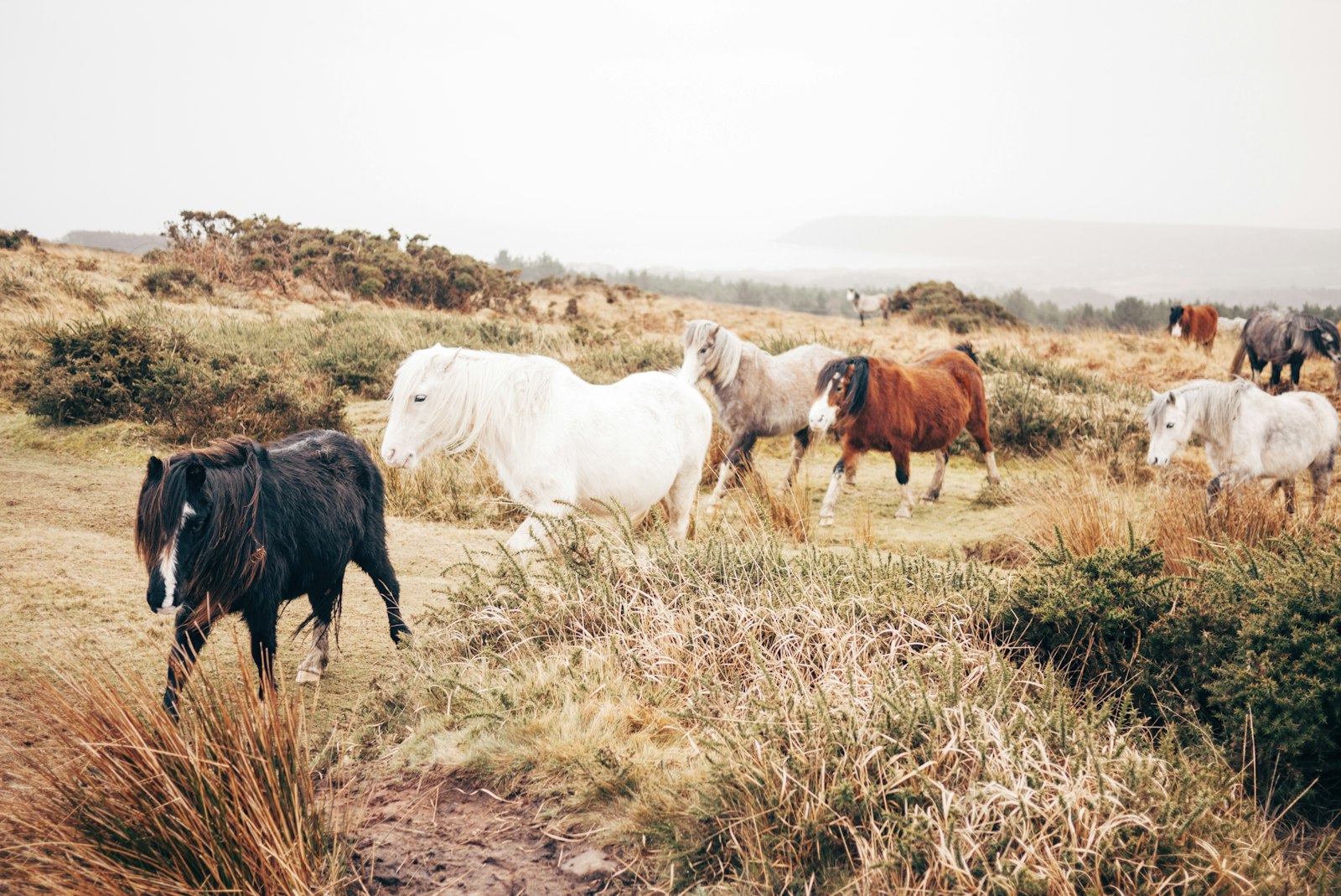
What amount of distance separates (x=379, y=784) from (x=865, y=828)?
1863 mm

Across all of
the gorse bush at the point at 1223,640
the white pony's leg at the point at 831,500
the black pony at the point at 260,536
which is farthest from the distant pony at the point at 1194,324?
the black pony at the point at 260,536

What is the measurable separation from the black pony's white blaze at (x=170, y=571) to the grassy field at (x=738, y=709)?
0.73ft

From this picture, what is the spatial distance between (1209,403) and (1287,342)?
9.22 metres

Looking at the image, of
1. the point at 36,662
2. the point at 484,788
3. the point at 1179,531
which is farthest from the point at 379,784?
the point at 1179,531

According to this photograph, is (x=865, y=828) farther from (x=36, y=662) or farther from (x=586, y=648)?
(x=36, y=662)

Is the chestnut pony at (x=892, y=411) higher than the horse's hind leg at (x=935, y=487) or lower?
higher

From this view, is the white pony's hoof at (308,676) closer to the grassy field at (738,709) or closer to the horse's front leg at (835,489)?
the grassy field at (738,709)

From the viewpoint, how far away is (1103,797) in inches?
107

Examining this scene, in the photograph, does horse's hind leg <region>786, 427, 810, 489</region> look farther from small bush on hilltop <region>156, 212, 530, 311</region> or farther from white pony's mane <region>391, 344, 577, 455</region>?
small bush on hilltop <region>156, 212, 530, 311</region>

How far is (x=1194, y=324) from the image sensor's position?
2080 cm

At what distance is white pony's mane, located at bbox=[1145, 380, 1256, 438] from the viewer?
759 centimetres

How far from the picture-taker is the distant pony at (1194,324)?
20.6 m

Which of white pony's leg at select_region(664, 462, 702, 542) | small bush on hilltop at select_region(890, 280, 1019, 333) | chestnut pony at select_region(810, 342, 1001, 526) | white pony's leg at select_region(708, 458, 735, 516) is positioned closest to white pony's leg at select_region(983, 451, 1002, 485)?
chestnut pony at select_region(810, 342, 1001, 526)

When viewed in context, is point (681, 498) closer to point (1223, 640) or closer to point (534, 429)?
point (534, 429)
